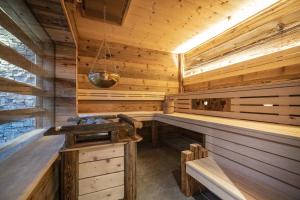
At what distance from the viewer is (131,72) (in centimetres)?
403

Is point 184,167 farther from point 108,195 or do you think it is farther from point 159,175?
point 108,195

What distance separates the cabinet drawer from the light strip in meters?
2.91

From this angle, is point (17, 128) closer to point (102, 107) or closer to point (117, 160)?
point (117, 160)

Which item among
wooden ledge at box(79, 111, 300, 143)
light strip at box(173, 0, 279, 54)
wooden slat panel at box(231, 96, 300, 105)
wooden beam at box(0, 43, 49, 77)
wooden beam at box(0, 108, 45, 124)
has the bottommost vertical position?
wooden ledge at box(79, 111, 300, 143)

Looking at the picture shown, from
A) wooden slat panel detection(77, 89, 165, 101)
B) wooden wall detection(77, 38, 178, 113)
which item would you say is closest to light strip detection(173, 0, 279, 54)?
wooden wall detection(77, 38, 178, 113)

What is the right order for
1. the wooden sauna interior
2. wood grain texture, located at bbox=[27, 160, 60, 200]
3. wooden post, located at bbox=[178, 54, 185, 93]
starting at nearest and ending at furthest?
1. wood grain texture, located at bbox=[27, 160, 60, 200]
2. the wooden sauna interior
3. wooden post, located at bbox=[178, 54, 185, 93]

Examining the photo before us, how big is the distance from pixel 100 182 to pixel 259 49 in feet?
10.5

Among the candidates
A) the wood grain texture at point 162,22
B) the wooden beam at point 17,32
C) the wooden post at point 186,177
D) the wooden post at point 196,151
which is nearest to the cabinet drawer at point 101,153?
the wooden post at point 186,177

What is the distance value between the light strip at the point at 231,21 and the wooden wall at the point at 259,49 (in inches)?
4.2

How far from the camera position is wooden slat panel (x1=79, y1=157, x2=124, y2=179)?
1.55 metres

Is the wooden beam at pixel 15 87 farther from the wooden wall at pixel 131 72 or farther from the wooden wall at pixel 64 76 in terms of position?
the wooden wall at pixel 131 72

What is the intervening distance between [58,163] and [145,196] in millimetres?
1157

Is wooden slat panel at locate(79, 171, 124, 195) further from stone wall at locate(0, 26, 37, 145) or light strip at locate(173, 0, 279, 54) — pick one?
light strip at locate(173, 0, 279, 54)

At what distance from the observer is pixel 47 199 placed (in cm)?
128
